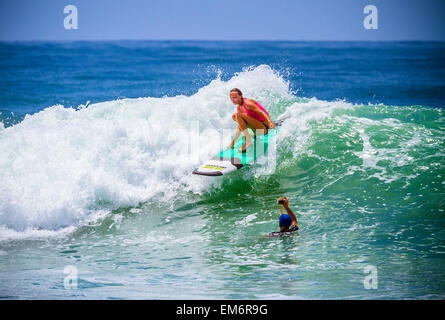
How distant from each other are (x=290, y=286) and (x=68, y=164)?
5.13 m

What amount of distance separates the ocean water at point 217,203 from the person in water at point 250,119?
0.62 metres

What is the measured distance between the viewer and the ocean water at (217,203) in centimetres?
533

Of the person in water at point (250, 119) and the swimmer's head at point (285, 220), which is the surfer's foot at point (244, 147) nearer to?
the person in water at point (250, 119)

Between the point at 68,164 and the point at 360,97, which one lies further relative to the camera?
the point at 360,97

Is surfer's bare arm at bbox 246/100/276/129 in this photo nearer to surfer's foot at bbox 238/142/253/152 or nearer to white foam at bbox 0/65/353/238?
surfer's foot at bbox 238/142/253/152

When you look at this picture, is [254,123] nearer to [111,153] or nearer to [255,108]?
[255,108]

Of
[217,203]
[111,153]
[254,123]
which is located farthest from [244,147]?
[111,153]

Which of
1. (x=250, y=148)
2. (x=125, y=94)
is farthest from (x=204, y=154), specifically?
(x=125, y=94)

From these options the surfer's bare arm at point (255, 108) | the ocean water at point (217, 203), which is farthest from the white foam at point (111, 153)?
the surfer's bare arm at point (255, 108)

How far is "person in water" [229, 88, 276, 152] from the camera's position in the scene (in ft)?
28.2

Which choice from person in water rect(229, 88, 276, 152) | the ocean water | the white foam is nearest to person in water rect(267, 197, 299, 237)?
the ocean water
